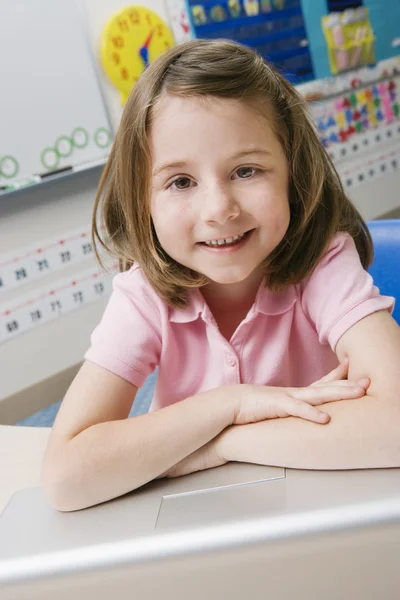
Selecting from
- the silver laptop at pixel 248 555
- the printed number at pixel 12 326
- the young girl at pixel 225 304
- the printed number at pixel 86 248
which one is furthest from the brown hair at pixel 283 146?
the printed number at pixel 86 248

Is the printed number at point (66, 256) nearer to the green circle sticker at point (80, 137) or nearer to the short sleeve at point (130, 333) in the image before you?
the green circle sticker at point (80, 137)

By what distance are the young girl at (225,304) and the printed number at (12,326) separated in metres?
1.39

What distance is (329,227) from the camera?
30.6 inches

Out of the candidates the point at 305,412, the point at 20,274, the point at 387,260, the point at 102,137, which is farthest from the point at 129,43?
the point at 305,412

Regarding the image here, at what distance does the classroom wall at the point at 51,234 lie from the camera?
2.12 metres

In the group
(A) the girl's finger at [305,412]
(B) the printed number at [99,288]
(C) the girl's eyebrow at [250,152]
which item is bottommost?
(B) the printed number at [99,288]

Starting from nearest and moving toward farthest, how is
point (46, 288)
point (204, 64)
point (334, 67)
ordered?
1. point (204, 64)
2. point (46, 288)
3. point (334, 67)

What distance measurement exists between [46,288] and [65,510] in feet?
5.83

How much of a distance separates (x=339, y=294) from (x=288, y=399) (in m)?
0.20

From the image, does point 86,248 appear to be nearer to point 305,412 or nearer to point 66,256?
point 66,256

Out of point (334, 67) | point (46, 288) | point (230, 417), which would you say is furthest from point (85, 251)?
point (230, 417)

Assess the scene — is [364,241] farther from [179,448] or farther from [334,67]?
[334,67]

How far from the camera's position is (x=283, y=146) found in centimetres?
71

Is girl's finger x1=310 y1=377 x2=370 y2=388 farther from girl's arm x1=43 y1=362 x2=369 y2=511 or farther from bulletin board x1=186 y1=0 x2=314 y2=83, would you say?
bulletin board x1=186 y1=0 x2=314 y2=83
